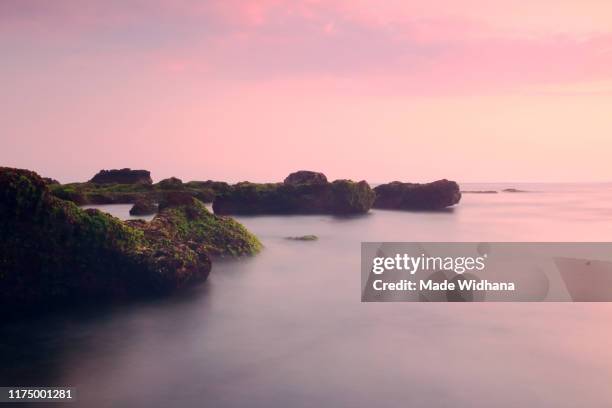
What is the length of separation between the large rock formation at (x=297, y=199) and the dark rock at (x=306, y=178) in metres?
0.48

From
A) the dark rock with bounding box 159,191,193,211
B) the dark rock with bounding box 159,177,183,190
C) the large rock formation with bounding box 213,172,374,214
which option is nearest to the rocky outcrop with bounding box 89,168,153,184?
the dark rock with bounding box 159,177,183,190

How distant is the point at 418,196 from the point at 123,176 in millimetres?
63106

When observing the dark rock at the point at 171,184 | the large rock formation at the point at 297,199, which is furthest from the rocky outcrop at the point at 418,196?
the dark rock at the point at 171,184

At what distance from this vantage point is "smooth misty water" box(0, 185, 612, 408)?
8508 mm

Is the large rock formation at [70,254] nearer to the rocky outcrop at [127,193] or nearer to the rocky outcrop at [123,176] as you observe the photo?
the rocky outcrop at [127,193]

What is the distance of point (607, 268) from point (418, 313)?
927 centimetres

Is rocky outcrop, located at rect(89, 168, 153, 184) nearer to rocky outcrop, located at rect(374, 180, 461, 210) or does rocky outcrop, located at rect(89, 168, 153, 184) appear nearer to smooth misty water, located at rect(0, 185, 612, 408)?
rocky outcrop, located at rect(374, 180, 461, 210)

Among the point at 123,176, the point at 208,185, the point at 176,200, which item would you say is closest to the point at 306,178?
the point at 208,185

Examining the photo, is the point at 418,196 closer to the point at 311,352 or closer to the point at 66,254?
the point at 66,254

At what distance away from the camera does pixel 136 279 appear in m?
14.3

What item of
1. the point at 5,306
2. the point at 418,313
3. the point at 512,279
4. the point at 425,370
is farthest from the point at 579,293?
the point at 5,306

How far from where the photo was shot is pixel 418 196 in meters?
57.2

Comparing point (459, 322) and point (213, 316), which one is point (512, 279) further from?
point (213, 316)

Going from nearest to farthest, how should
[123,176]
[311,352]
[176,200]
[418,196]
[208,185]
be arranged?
[311,352]
[176,200]
[418,196]
[208,185]
[123,176]
